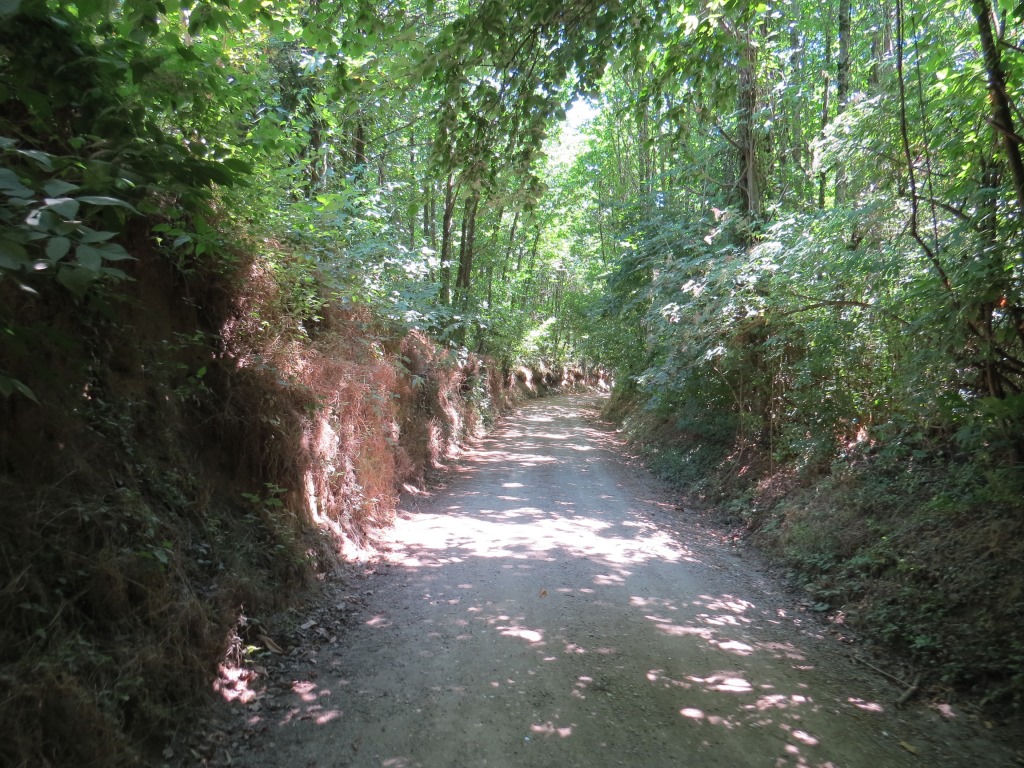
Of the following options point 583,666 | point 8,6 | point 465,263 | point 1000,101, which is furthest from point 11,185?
point 465,263

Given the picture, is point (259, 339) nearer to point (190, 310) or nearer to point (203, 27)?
point (190, 310)

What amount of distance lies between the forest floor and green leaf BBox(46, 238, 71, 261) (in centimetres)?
293

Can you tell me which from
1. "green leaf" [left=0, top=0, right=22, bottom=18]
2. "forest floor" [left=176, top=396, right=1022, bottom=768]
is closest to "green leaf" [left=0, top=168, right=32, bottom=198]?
"green leaf" [left=0, top=0, right=22, bottom=18]

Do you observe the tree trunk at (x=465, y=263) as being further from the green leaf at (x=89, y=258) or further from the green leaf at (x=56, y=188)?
the green leaf at (x=89, y=258)

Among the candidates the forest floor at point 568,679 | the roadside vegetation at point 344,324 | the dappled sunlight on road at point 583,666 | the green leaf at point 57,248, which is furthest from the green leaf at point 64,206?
the dappled sunlight on road at point 583,666

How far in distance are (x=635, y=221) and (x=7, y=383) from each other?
1810cm

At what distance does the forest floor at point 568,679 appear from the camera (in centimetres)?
360

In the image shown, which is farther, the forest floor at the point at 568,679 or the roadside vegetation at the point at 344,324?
the forest floor at the point at 568,679

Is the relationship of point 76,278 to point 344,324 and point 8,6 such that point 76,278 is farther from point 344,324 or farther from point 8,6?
point 344,324

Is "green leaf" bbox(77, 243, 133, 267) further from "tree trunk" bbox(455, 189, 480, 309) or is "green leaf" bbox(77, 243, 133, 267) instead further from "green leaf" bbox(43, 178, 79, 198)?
"tree trunk" bbox(455, 189, 480, 309)

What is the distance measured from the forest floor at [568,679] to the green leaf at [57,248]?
2.93 meters

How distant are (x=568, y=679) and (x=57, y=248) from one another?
410cm

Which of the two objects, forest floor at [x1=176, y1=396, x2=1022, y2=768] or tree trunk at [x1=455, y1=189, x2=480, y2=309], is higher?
tree trunk at [x1=455, y1=189, x2=480, y2=309]

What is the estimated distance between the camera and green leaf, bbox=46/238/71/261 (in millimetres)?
1936
